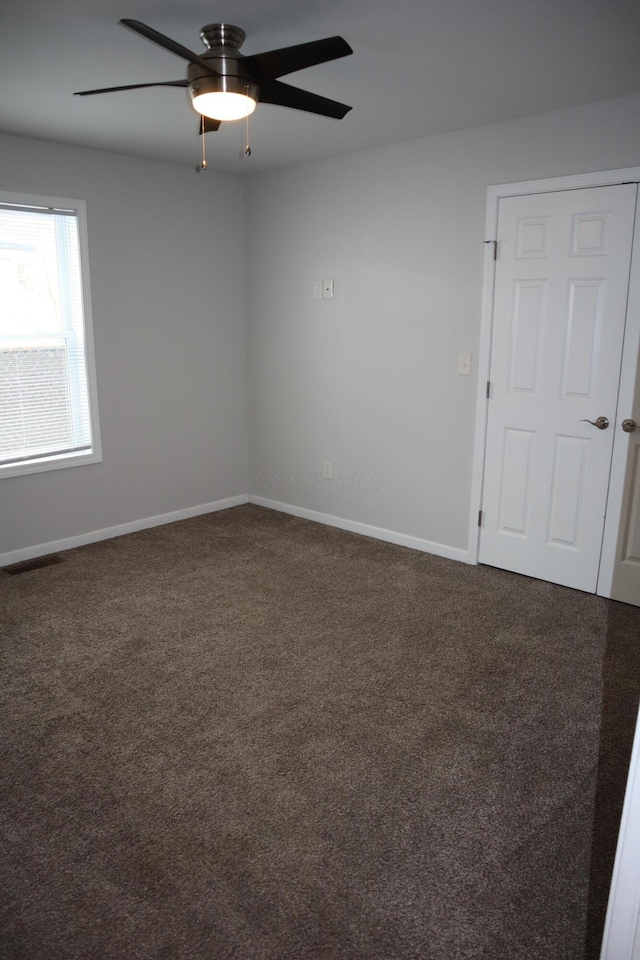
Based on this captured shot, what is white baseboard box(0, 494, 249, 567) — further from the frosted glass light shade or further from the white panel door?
the frosted glass light shade

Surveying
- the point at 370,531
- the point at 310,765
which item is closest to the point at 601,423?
the point at 370,531

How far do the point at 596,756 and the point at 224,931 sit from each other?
1.40 metres

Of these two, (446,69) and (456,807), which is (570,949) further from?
(446,69)

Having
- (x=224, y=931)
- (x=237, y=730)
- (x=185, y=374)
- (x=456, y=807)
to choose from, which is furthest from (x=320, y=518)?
(x=224, y=931)

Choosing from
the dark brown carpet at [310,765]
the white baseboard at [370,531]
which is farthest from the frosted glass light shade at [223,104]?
the white baseboard at [370,531]

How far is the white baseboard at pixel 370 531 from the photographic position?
169 inches

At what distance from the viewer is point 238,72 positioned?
220 cm

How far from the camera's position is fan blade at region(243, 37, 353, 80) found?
197cm

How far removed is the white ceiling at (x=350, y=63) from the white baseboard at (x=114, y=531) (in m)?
2.40

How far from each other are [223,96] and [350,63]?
0.74m

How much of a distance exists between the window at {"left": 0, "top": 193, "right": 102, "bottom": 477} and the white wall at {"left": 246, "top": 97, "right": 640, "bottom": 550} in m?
1.37

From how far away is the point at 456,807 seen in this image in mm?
2168

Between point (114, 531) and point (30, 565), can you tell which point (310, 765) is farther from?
point (114, 531)

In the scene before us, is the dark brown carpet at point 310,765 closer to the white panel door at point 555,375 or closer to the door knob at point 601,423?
the white panel door at point 555,375
